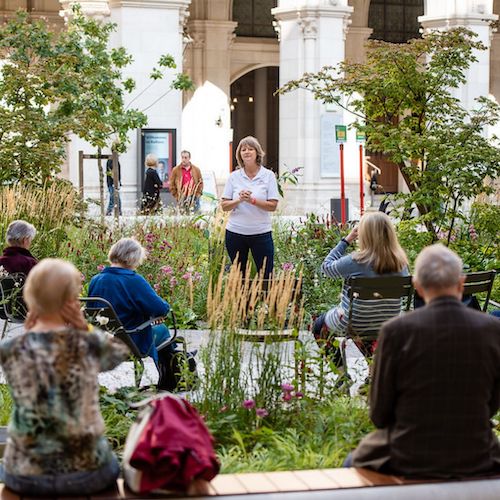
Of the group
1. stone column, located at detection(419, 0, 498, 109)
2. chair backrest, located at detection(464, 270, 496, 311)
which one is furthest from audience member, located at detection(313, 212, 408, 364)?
stone column, located at detection(419, 0, 498, 109)

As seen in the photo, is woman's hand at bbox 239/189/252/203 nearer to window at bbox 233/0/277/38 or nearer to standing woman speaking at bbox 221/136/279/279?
standing woman speaking at bbox 221/136/279/279

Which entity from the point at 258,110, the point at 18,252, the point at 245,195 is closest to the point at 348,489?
the point at 18,252

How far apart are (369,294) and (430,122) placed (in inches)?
188

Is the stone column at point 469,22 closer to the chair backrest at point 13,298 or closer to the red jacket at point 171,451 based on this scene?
the chair backrest at point 13,298

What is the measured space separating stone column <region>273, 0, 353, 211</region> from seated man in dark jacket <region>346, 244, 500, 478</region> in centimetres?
1987

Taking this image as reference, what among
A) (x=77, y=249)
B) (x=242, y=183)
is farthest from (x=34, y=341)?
(x=77, y=249)

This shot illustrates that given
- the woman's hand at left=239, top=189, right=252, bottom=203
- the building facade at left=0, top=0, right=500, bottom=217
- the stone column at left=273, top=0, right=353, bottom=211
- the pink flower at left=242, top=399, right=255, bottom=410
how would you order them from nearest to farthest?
the pink flower at left=242, top=399, right=255, bottom=410 < the woman's hand at left=239, top=189, right=252, bottom=203 < the building facade at left=0, top=0, right=500, bottom=217 < the stone column at left=273, top=0, right=353, bottom=211

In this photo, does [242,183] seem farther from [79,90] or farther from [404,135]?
[79,90]

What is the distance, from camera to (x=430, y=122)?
11992 millimetres

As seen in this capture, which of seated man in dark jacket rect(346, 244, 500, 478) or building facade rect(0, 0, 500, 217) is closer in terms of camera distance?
seated man in dark jacket rect(346, 244, 500, 478)

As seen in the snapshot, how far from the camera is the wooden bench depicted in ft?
15.6

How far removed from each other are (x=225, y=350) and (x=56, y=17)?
2579cm

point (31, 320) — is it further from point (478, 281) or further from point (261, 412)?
point (478, 281)

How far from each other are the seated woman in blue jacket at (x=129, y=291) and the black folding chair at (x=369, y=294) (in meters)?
1.17
